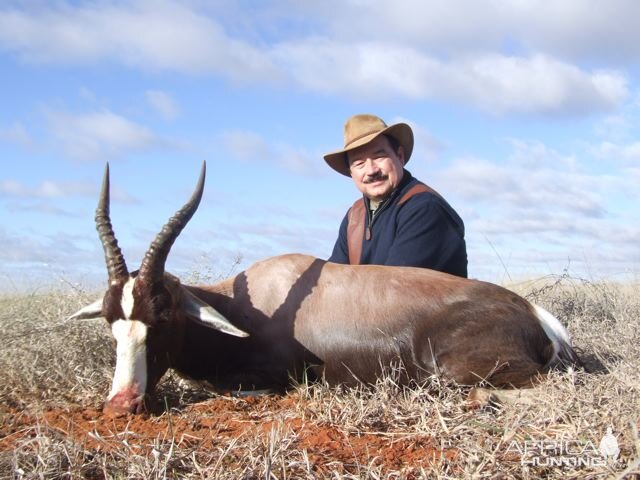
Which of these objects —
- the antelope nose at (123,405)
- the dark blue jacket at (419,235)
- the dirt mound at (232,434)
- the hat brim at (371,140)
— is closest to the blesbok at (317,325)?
the antelope nose at (123,405)

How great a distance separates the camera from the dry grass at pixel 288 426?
2.86 meters

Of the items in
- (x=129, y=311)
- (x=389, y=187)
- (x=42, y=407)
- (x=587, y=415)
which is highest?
(x=389, y=187)

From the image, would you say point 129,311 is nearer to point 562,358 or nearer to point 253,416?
point 253,416

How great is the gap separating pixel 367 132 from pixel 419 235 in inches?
51.8

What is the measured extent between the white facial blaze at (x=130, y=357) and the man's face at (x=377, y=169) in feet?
9.45

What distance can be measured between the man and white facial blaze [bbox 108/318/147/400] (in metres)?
2.26

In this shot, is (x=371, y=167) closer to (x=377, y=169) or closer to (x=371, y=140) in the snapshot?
(x=377, y=169)

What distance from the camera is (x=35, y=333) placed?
5.39 m

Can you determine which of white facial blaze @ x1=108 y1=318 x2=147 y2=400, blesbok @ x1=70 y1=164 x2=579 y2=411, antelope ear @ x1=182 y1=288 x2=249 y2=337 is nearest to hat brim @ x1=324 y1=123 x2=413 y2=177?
blesbok @ x1=70 y1=164 x2=579 y2=411

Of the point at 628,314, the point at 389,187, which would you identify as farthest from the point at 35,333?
the point at 628,314

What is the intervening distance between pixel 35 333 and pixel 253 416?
236cm

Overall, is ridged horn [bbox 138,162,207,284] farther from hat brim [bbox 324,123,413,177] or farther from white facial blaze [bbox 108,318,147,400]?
hat brim [bbox 324,123,413,177]

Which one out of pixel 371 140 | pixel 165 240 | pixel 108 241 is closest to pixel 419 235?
pixel 371 140

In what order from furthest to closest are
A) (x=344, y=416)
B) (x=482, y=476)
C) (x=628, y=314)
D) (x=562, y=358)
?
(x=628, y=314) → (x=562, y=358) → (x=344, y=416) → (x=482, y=476)
